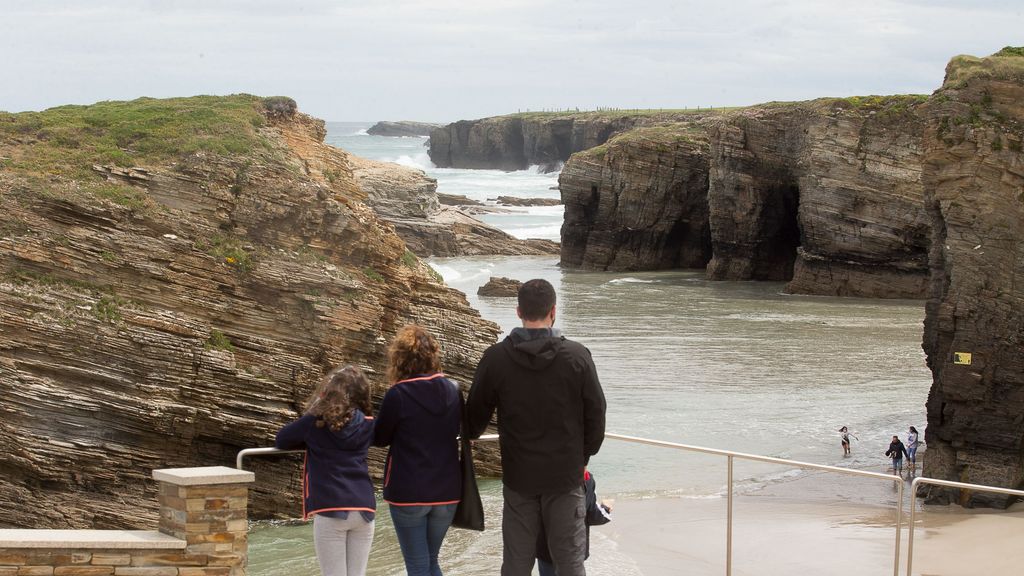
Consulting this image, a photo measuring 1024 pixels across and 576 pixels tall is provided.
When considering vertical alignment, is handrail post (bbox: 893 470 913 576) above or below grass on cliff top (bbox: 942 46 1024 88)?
below

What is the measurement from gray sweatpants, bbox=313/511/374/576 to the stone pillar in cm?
85

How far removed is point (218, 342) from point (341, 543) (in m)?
10.9

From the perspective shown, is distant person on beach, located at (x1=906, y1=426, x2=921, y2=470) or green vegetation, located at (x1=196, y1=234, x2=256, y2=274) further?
distant person on beach, located at (x1=906, y1=426, x2=921, y2=470)

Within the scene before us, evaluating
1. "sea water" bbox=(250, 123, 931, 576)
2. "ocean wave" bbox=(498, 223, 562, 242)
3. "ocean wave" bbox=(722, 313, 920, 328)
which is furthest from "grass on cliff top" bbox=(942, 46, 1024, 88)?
"ocean wave" bbox=(498, 223, 562, 242)

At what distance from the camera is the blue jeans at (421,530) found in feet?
20.7

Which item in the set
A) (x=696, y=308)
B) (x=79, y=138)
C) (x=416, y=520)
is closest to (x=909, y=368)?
(x=696, y=308)

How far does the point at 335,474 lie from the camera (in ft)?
20.7

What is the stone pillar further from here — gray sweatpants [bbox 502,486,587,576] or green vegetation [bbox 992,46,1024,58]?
green vegetation [bbox 992,46,1024,58]

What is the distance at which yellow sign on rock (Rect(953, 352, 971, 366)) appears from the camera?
19.0m

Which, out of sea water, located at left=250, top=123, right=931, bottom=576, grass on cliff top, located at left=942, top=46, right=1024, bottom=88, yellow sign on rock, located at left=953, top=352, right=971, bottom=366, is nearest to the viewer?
sea water, located at left=250, top=123, right=931, bottom=576

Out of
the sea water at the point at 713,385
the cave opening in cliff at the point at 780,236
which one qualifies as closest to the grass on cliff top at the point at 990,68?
the sea water at the point at 713,385

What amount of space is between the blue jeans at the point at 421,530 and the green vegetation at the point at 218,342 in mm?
10852

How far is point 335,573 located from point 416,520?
1.74 feet

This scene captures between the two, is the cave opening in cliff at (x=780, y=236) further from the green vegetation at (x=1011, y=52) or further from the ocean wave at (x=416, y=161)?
the ocean wave at (x=416, y=161)
